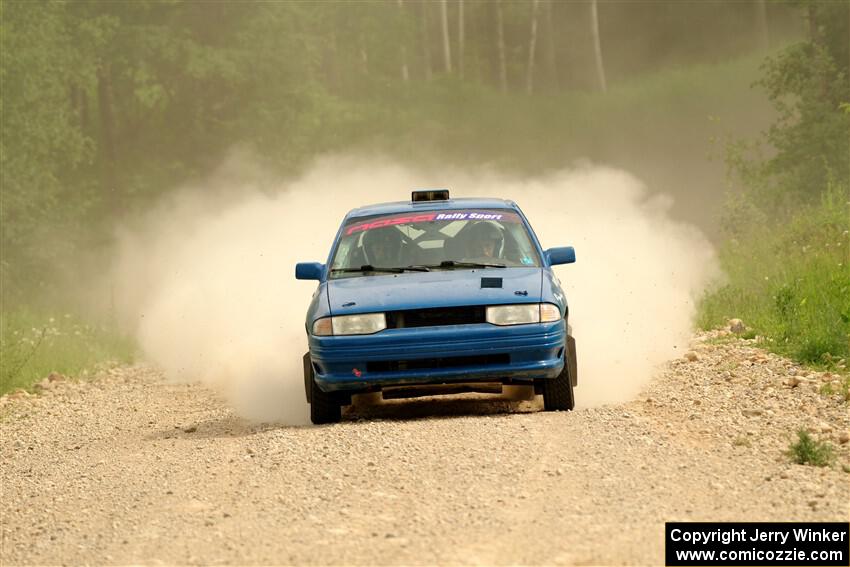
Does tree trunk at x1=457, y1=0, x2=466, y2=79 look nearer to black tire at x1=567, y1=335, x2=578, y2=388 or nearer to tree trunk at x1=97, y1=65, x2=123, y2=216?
tree trunk at x1=97, y1=65, x2=123, y2=216

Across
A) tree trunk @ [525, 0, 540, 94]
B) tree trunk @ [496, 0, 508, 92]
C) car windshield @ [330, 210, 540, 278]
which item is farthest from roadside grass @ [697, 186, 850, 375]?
tree trunk @ [525, 0, 540, 94]

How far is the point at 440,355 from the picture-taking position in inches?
399

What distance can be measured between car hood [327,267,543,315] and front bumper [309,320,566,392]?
0.63 feet

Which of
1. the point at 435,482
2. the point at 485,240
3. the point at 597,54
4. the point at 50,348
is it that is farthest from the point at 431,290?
the point at 597,54

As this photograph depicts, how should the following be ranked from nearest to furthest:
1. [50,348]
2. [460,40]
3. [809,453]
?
1. [809,453]
2. [50,348]
3. [460,40]

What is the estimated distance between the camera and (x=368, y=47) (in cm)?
5409

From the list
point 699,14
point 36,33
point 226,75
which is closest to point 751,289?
point 36,33

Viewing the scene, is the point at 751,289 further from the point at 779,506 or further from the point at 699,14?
the point at 699,14

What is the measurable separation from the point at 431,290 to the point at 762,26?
147ft

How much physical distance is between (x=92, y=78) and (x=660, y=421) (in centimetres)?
2874

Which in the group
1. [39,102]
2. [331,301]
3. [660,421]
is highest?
[39,102]

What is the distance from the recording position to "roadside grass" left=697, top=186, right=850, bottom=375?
42.8ft

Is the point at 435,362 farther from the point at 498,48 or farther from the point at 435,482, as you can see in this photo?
the point at 498,48

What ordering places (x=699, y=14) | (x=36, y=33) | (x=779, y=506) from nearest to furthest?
(x=779, y=506) → (x=36, y=33) → (x=699, y=14)
